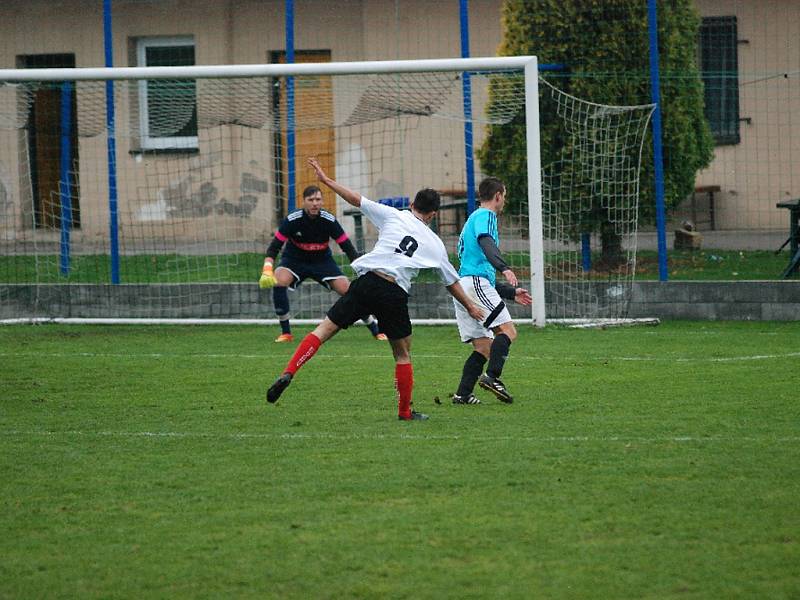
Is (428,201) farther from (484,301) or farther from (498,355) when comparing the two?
(498,355)

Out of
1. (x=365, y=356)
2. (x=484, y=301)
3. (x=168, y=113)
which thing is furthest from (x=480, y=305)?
(x=168, y=113)

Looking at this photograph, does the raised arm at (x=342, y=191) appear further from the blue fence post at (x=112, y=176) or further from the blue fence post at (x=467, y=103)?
the blue fence post at (x=112, y=176)

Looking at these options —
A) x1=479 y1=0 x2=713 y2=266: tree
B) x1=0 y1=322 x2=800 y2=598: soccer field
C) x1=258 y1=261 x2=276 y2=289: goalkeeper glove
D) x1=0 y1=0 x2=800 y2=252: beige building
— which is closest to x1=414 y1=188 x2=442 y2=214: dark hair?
x1=0 y1=322 x2=800 y2=598: soccer field

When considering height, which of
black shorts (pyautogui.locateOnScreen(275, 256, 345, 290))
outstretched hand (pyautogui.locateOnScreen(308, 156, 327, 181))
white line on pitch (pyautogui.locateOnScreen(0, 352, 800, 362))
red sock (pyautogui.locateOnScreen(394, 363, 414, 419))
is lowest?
white line on pitch (pyautogui.locateOnScreen(0, 352, 800, 362))

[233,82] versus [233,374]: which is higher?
[233,82]

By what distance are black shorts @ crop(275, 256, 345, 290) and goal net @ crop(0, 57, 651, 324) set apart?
1.64 meters

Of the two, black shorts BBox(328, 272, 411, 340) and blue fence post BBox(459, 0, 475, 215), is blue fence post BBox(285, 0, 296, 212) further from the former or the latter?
black shorts BBox(328, 272, 411, 340)

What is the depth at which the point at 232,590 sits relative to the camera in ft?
16.5

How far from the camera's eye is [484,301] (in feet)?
31.8

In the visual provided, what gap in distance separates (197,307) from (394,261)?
783 centimetres

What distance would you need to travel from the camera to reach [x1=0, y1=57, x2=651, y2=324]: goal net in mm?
15328

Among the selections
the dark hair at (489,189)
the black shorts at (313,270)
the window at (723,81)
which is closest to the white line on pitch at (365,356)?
the black shorts at (313,270)

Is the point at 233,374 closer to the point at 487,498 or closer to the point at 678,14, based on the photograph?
the point at 487,498

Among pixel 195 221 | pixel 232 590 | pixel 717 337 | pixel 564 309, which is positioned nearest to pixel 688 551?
pixel 232 590
